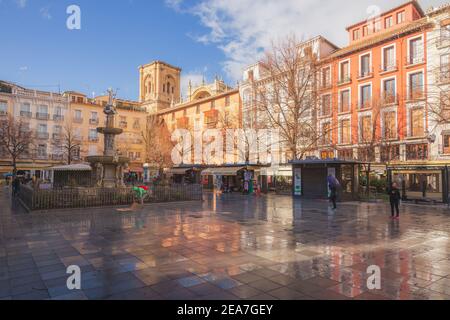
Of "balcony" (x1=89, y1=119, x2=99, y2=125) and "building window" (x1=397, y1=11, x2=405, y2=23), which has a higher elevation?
"building window" (x1=397, y1=11, x2=405, y2=23)

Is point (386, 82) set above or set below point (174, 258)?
above

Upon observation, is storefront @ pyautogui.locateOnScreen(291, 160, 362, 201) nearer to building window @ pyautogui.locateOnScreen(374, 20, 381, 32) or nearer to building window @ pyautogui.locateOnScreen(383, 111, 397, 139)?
building window @ pyautogui.locateOnScreen(383, 111, 397, 139)

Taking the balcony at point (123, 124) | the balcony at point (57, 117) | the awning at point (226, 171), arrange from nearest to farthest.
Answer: the awning at point (226, 171)
the balcony at point (57, 117)
the balcony at point (123, 124)

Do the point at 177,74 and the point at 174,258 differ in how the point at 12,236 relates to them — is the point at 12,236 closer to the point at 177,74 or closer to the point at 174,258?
the point at 174,258

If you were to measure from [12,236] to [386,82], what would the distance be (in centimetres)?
3444

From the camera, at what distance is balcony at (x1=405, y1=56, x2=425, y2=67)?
27.9 metres

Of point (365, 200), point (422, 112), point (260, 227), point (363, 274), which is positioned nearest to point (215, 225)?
point (260, 227)

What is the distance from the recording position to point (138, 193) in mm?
15133

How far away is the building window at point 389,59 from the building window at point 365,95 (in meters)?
2.44

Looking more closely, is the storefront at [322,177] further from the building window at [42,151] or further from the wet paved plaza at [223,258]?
the building window at [42,151]

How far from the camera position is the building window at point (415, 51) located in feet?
92.2

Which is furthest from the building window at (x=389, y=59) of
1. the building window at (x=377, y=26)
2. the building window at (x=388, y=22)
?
the building window at (x=377, y=26)

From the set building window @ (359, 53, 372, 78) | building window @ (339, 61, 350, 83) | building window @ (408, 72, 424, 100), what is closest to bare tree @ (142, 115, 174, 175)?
building window @ (339, 61, 350, 83)

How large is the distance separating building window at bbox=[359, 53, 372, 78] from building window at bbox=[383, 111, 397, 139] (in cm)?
549
